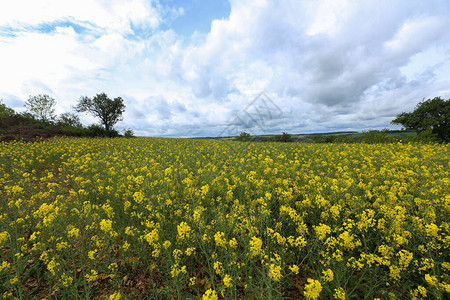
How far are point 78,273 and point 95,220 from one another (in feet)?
3.03

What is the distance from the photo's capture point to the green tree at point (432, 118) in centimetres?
3200

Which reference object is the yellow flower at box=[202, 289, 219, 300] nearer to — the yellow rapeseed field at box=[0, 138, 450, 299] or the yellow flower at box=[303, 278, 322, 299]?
the yellow rapeseed field at box=[0, 138, 450, 299]

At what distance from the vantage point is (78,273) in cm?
309

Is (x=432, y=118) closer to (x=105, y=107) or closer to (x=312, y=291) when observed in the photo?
(x=312, y=291)

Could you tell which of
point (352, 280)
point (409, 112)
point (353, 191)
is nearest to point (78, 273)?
point (352, 280)

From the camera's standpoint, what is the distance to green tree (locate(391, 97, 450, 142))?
3200 cm

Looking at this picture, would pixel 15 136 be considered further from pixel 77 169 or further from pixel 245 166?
pixel 245 166

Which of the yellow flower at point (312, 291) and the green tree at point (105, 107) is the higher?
the green tree at point (105, 107)

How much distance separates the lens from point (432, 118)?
32.5 meters

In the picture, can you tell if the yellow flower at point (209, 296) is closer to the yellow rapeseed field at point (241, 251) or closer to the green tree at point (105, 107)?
the yellow rapeseed field at point (241, 251)

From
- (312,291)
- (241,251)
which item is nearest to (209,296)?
(312,291)

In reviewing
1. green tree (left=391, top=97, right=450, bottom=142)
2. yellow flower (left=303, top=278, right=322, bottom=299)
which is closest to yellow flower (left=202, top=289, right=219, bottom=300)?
yellow flower (left=303, top=278, right=322, bottom=299)

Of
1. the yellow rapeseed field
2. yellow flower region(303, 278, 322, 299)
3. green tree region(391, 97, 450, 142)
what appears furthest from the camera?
green tree region(391, 97, 450, 142)

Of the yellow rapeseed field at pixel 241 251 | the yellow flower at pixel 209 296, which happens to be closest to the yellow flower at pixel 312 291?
the yellow rapeseed field at pixel 241 251
